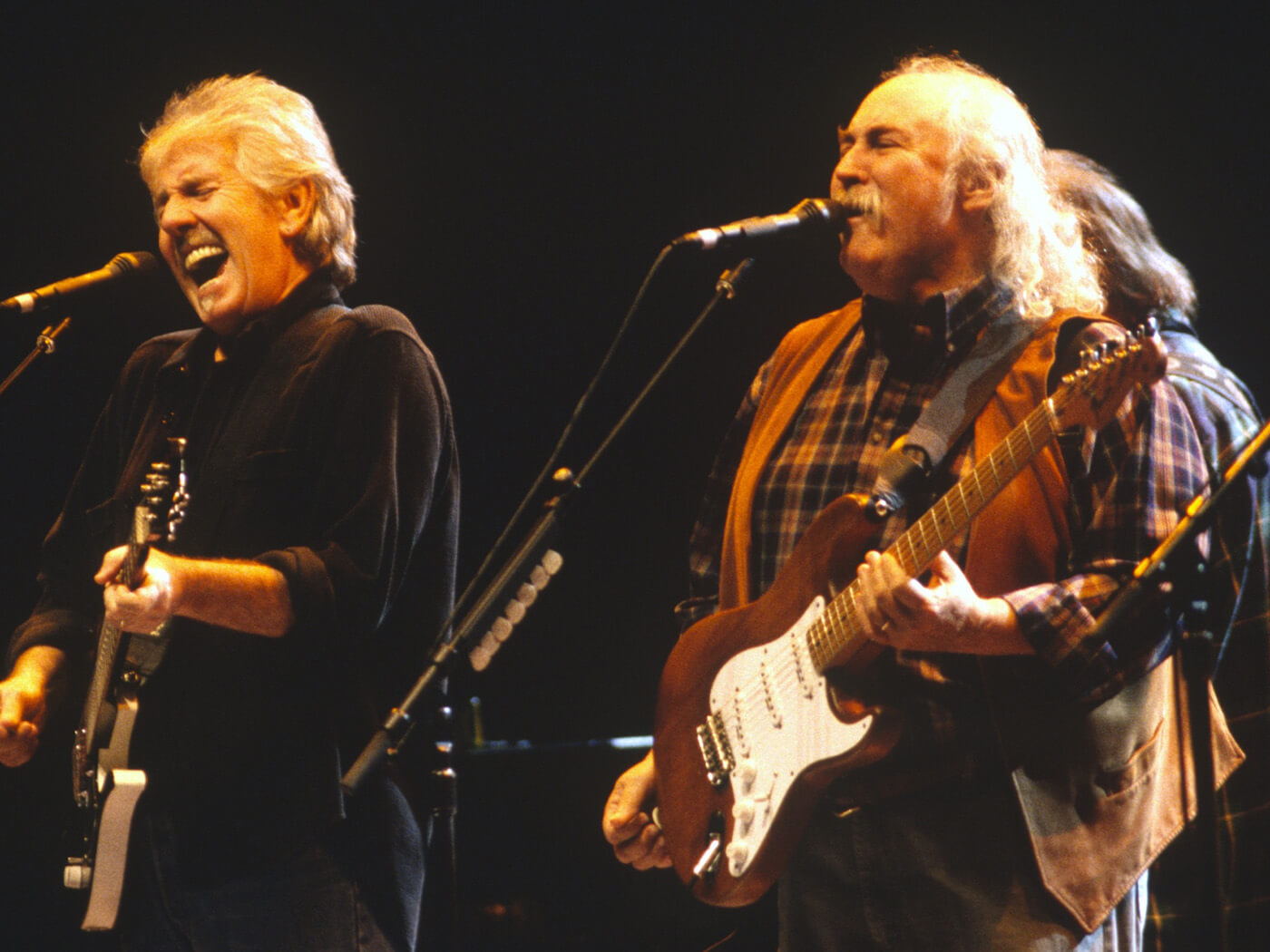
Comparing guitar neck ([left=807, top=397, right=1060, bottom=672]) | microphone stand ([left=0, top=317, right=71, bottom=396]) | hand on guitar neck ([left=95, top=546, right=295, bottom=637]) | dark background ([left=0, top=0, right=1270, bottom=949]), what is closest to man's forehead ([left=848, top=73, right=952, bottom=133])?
guitar neck ([left=807, top=397, right=1060, bottom=672])

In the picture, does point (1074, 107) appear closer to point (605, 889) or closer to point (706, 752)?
point (706, 752)

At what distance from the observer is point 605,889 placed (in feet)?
11.9

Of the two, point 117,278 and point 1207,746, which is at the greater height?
point 117,278

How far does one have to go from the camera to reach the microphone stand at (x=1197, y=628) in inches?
61.7

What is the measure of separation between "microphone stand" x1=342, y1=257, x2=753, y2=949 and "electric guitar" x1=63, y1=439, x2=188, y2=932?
45cm

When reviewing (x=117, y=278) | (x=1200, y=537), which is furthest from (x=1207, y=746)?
(x=117, y=278)

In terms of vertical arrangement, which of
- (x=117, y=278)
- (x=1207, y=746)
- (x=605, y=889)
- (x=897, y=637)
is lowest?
(x=605, y=889)

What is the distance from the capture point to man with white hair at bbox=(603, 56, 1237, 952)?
5.63 feet

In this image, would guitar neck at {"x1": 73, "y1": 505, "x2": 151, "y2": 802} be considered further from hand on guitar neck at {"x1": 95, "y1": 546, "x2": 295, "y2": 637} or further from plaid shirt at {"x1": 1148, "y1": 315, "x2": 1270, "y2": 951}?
plaid shirt at {"x1": 1148, "y1": 315, "x2": 1270, "y2": 951}

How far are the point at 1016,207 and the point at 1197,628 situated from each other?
849 mm

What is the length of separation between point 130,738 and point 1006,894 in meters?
1.37

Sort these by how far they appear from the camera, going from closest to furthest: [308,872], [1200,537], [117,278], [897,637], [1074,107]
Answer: [1200,537], [897,637], [308,872], [117,278], [1074,107]

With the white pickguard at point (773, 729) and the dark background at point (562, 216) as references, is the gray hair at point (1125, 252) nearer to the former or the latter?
the dark background at point (562, 216)

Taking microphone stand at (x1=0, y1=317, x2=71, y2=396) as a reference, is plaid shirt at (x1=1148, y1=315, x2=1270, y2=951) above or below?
below
